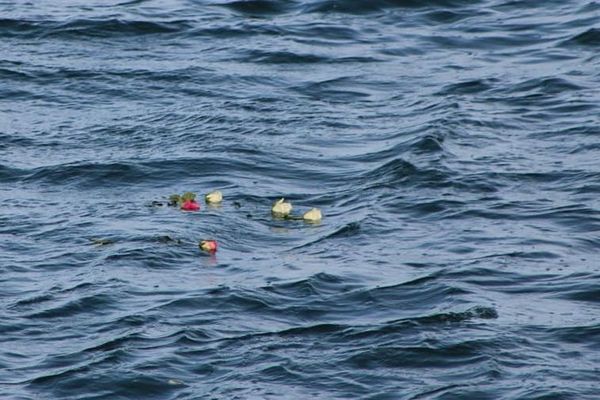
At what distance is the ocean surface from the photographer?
9.73 metres

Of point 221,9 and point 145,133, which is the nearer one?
point 145,133

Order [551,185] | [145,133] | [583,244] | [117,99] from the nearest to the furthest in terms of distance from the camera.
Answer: [583,244] → [551,185] → [145,133] → [117,99]

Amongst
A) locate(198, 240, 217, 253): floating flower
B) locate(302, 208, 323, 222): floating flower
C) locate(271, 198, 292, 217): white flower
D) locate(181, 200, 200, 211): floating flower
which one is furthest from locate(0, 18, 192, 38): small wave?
locate(198, 240, 217, 253): floating flower

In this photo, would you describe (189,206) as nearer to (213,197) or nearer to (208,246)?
(213,197)

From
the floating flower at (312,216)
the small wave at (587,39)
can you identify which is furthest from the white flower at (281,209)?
the small wave at (587,39)

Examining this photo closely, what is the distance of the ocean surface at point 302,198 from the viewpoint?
31.9ft

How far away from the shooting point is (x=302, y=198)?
1314 centimetres

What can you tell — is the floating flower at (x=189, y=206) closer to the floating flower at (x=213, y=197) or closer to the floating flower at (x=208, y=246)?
the floating flower at (x=213, y=197)

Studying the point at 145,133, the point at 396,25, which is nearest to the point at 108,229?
the point at 145,133

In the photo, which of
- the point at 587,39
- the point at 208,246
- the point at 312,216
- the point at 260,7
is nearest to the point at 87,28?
the point at 260,7

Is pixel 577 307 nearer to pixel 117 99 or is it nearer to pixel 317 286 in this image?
pixel 317 286

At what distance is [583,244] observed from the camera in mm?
11852

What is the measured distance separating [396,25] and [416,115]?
3.88 meters

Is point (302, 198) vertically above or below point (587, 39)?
below
